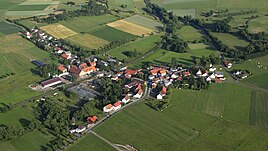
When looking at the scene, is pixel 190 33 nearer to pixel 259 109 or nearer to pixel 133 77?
pixel 133 77

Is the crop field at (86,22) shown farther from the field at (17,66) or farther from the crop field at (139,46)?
the crop field at (139,46)

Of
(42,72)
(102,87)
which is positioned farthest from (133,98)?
(42,72)

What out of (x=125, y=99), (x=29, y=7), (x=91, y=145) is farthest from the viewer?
(x=29, y=7)

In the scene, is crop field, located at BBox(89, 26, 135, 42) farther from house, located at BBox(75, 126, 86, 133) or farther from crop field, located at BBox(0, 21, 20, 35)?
house, located at BBox(75, 126, 86, 133)

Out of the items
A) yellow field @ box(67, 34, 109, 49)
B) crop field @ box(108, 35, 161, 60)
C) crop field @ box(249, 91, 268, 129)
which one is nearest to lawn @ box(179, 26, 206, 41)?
crop field @ box(108, 35, 161, 60)

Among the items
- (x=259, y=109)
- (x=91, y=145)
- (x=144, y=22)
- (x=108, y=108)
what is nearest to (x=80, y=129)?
(x=91, y=145)

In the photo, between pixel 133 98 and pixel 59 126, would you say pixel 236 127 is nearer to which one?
pixel 133 98
